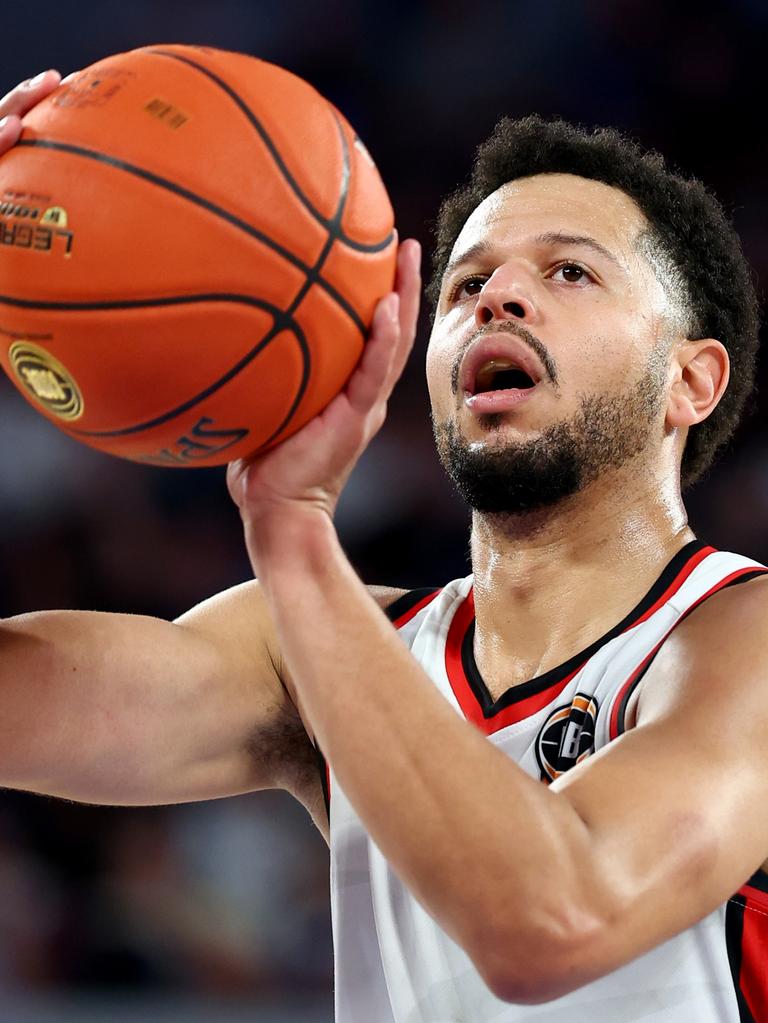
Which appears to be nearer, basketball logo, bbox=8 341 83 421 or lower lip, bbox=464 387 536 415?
basketball logo, bbox=8 341 83 421

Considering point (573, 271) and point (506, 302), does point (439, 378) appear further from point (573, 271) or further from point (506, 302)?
point (573, 271)

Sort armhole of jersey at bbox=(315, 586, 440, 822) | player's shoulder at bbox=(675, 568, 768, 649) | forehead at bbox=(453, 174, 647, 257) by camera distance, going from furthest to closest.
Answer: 1. armhole of jersey at bbox=(315, 586, 440, 822)
2. forehead at bbox=(453, 174, 647, 257)
3. player's shoulder at bbox=(675, 568, 768, 649)

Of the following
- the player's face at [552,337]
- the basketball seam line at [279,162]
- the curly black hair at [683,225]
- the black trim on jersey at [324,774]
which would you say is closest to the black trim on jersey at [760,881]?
the player's face at [552,337]

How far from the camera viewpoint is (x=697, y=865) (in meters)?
1.96

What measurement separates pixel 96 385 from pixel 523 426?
112cm

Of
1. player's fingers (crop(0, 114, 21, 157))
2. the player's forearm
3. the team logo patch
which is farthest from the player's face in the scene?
player's fingers (crop(0, 114, 21, 157))

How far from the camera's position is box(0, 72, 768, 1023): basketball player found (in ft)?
6.17

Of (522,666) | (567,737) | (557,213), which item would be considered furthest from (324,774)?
(557,213)

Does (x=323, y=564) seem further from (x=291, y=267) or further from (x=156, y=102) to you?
(x=156, y=102)

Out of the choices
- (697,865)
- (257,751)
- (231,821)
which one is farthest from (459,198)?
(231,821)

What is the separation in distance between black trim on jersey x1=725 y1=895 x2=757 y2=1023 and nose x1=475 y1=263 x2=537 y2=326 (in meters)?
1.35

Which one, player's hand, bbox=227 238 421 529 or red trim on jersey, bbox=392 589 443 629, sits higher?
player's hand, bbox=227 238 421 529

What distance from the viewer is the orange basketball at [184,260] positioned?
6.52ft

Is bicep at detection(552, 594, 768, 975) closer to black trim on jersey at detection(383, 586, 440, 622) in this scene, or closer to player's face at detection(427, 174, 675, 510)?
player's face at detection(427, 174, 675, 510)
